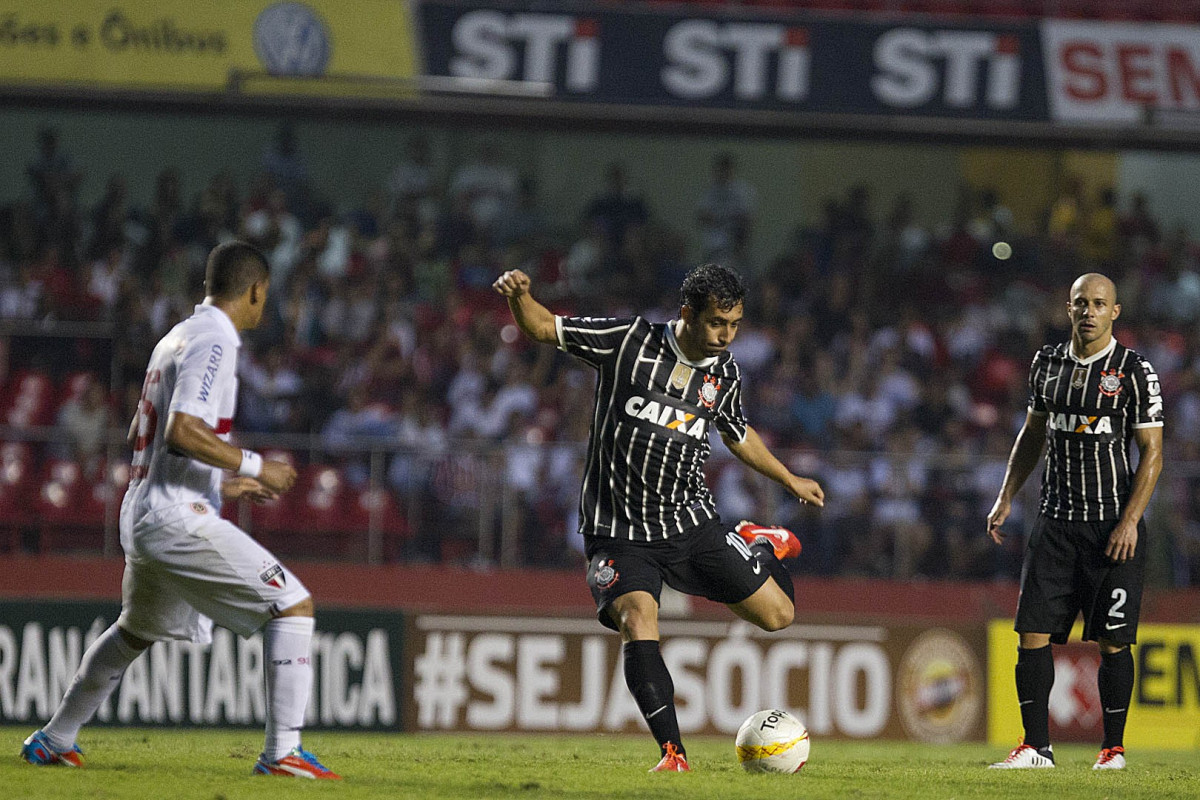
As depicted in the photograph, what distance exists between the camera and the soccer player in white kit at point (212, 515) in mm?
6402

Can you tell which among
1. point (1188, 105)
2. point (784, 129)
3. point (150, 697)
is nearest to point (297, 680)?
point (150, 697)

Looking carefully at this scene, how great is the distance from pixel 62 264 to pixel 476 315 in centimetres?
422

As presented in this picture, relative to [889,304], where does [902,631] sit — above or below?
below

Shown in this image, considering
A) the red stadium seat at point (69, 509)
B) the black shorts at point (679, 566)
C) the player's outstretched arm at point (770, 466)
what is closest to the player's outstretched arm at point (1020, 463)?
the player's outstretched arm at point (770, 466)

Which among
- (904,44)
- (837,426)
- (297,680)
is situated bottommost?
(297,680)

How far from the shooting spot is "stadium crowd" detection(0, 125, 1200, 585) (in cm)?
1457

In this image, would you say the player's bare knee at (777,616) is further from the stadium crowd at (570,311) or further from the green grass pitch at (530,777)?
the stadium crowd at (570,311)

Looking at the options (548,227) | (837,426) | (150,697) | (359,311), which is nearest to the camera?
(150,697)

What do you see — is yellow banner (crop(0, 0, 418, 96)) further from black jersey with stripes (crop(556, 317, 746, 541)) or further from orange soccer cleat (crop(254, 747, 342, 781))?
orange soccer cleat (crop(254, 747, 342, 781))

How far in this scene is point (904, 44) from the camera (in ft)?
54.7

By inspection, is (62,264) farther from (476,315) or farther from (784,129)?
(784,129)

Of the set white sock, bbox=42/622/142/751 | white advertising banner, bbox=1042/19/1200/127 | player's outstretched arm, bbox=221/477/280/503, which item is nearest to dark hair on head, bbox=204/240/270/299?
player's outstretched arm, bbox=221/477/280/503

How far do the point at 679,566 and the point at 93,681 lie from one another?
2568 millimetres

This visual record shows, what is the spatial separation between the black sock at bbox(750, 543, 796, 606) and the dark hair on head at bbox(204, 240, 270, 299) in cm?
269
